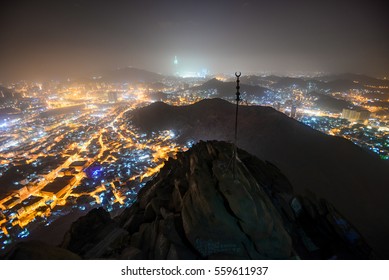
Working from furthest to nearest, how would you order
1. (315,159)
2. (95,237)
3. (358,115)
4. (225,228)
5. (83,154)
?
(358,115) < (83,154) < (315,159) < (95,237) < (225,228)

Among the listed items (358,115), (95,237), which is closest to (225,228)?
(95,237)

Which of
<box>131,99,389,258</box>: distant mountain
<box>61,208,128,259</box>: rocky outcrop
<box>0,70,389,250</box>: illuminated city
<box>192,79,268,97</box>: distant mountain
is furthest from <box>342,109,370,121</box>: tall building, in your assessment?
<box>61,208,128,259</box>: rocky outcrop

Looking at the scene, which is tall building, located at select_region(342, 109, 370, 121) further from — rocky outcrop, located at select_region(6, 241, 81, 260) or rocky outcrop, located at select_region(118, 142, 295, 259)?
rocky outcrop, located at select_region(6, 241, 81, 260)

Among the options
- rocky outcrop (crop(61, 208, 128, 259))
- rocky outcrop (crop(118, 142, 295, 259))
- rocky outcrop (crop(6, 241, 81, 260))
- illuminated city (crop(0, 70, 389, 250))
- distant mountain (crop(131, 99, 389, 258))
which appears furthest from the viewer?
illuminated city (crop(0, 70, 389, 250))

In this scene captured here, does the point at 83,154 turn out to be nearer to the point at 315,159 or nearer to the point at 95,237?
the point at 95,237

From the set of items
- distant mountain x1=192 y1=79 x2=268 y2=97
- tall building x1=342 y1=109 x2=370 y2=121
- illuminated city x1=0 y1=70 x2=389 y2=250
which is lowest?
illuminated city x1=0 y1=70 x2=389 y2=250

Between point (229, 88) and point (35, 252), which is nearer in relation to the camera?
point (35, 252)

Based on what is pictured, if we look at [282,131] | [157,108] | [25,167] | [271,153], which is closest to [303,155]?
[271,153]

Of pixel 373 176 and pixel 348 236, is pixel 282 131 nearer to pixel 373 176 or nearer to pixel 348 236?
pixel 373 176
